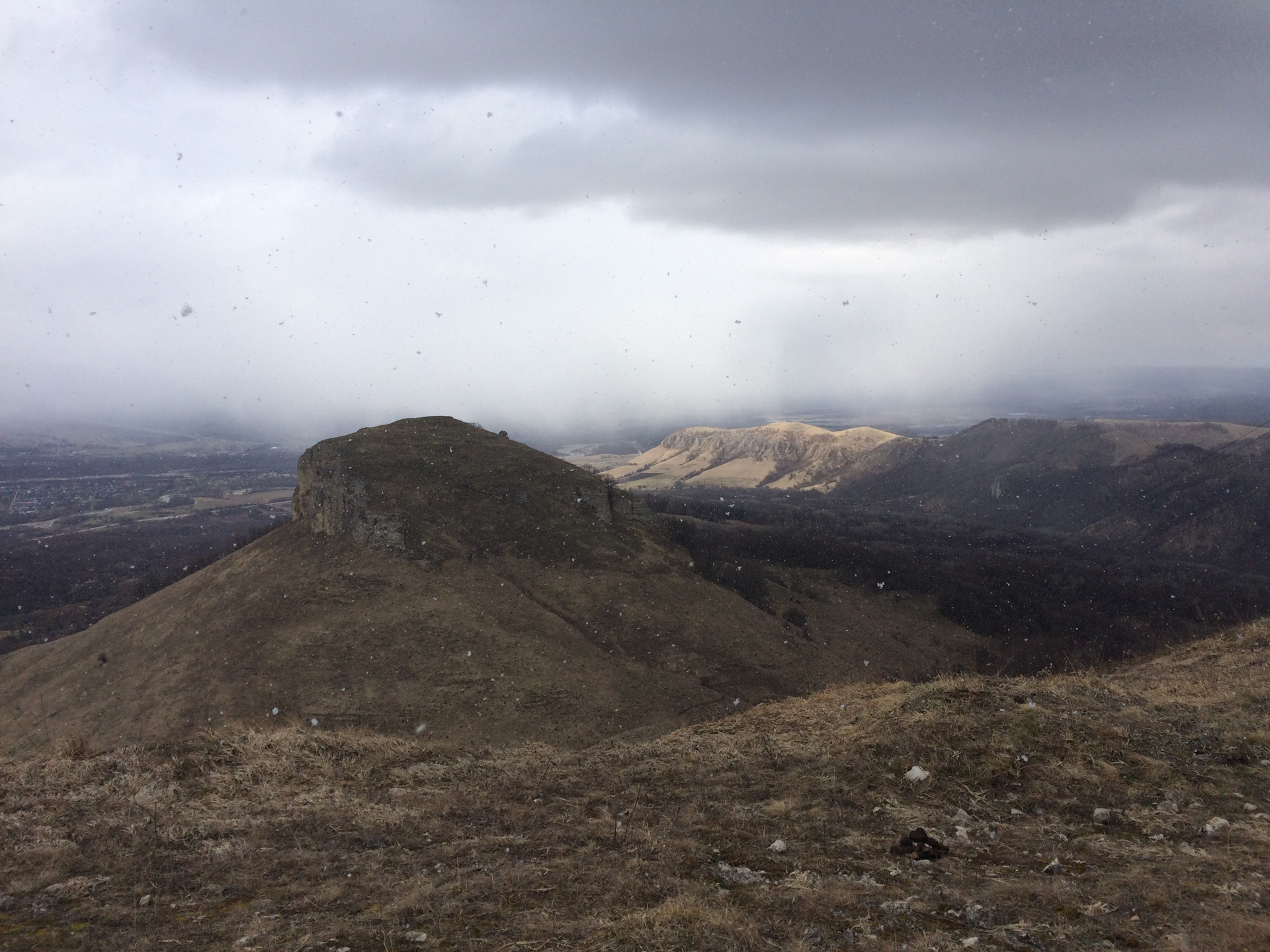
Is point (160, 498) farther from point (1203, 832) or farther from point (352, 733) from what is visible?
point (1203, 832)

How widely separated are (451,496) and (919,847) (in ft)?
150

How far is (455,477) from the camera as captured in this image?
51656 millimetres

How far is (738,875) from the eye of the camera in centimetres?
772

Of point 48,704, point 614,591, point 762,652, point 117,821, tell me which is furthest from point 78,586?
point 117,821

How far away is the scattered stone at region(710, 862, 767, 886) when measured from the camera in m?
7.55

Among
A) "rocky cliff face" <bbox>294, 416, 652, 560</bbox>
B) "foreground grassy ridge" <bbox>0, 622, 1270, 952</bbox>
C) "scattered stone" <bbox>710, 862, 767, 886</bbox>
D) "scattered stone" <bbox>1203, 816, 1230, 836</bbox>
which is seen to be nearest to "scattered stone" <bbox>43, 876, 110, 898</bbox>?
"foreground grassy ridge" <bbox>0, 622, 1270, 952</bbox>

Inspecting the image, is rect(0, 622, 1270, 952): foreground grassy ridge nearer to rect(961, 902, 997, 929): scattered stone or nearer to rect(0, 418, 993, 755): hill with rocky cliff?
rect(961, 902, 997, 929): scattered stone

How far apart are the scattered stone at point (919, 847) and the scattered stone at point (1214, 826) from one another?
3.18 metres

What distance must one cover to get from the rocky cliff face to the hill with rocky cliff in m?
0.17

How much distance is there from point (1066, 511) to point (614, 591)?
472ft

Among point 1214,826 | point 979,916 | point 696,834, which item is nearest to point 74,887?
point 696,834

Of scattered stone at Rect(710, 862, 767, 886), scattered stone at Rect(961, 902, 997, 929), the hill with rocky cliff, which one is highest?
scattered stone at Rect(961, 902, 997, 929)

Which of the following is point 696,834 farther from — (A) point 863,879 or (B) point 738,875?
(A) point 863,879

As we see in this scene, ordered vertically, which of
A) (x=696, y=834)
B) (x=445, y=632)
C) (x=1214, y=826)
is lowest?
(x=445, y=632)
